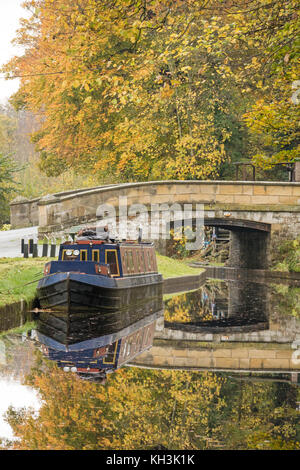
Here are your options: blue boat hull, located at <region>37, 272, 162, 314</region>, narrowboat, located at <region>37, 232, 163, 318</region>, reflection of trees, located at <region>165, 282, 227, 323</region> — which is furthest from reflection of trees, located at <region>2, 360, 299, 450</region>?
reflection of trees, located at <region>165, 282, 227, 323</region>

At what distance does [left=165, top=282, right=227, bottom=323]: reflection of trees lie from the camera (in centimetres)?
1545

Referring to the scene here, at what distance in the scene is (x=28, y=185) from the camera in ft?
153

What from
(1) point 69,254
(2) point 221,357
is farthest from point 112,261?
(2) point 221,357

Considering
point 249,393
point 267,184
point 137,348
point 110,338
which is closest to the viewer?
point 249,393

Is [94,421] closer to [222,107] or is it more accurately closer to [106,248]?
[106,248]

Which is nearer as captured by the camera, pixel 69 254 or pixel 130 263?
pixel 69 254

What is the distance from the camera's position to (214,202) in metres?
29.9

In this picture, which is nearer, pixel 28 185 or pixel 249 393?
pixel 249 393

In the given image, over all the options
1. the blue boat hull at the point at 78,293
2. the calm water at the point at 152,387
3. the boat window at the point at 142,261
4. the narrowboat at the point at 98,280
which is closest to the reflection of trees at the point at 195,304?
the narrowboat at the point at 98,280

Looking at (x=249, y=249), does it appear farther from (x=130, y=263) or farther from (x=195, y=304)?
(x=130, y=263)

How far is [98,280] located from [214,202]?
1582 centimetres

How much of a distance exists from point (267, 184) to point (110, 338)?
19941 millimetres

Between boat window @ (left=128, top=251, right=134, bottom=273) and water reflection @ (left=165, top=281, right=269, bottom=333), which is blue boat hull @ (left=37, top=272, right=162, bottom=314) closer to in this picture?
water reflection @ (left=165, top=281, right=269, bottom=333)
